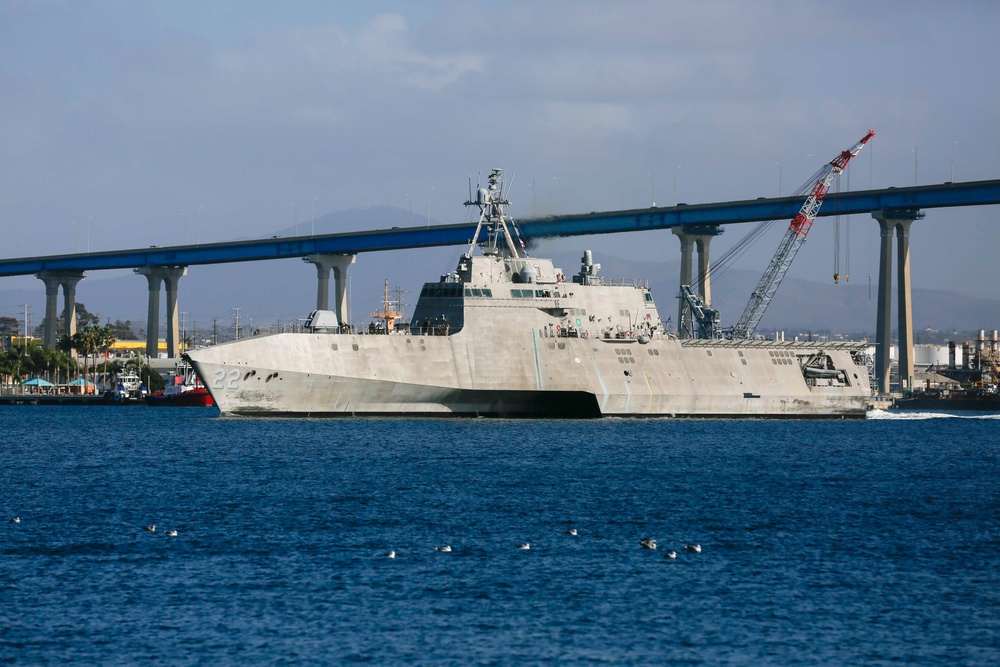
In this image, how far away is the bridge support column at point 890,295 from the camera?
10650 centimetres

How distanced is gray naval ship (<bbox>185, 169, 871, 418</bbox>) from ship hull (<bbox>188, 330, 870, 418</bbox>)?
0.06 metres

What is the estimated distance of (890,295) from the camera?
369 feet

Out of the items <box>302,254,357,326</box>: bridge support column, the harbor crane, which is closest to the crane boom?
the harbor crane

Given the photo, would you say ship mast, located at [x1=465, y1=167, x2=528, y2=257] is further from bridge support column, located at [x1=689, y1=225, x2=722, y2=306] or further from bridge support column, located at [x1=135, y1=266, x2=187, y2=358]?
bridge support column, located at [x1=135, y1=266, x2=187, y2=358]

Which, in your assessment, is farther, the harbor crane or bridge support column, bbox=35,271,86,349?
bridge support column, bbox=35,271,86,349

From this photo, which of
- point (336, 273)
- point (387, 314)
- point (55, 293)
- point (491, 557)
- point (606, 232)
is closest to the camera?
point (491, 557)

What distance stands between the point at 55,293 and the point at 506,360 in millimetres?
99615

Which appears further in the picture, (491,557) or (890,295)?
(890,295)

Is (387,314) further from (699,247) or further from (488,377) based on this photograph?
(699,247)

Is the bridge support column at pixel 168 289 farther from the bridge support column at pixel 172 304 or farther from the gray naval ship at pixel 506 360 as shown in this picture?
the gray naval ship at pixel 506 360

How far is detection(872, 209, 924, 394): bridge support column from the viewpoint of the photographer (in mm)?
106500

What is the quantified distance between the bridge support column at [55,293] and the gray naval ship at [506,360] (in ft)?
288

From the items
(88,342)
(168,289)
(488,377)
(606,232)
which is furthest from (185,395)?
(488,377)

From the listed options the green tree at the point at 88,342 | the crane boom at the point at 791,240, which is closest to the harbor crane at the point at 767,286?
the crane boom at the point at 791,240
